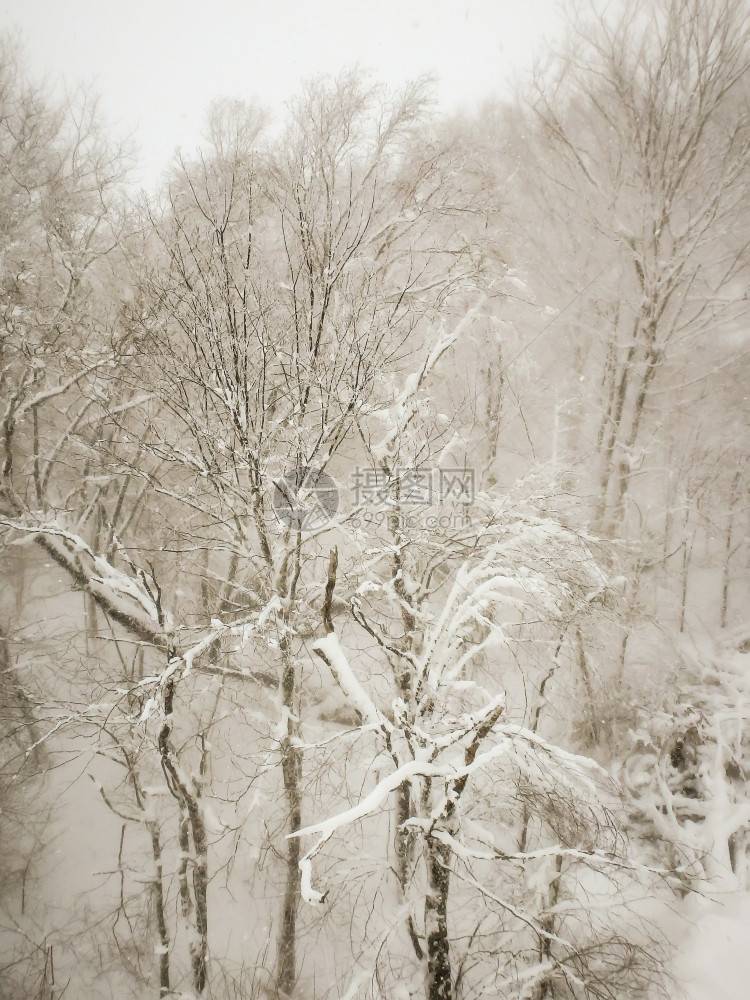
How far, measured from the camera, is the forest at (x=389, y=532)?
187 inches

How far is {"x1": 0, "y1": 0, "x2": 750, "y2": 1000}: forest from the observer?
476 centimetres

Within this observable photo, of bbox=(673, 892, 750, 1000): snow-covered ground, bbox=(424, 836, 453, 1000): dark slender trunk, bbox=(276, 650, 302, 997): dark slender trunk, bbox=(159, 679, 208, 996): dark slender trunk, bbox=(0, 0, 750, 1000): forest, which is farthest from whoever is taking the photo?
bbox=(159, 679, 208, 996): dark slender trunk

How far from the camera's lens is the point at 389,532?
623cm

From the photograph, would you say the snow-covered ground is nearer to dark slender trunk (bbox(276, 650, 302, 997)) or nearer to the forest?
the forest

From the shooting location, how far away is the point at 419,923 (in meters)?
4.93

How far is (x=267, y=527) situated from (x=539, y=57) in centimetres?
948

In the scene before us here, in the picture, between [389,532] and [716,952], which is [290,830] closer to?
[389,532]

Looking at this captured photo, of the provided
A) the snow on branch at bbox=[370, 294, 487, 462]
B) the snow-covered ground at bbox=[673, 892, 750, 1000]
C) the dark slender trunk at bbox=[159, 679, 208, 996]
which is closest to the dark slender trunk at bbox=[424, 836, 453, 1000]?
the snow-covered ground at bbox=[673, 892, 750, 1000]

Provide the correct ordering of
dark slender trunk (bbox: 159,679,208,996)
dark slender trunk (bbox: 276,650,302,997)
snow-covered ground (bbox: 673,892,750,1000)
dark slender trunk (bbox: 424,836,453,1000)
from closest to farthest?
dark slender trunk (bbox: 424,836,453,1000), snow-covered ground (bbox: 673,892,750,1000), dark slender trunk (bbox: 276,650,302,997), dark slender trunk (bbox: 159,679,208,996)

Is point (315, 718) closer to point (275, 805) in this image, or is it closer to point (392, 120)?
point (275, 805)

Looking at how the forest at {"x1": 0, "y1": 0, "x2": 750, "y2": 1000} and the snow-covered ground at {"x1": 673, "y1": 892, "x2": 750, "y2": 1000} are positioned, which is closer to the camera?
the forest at {"x1": 0, "y1": 0, "x2": 750, "y2": 1000}

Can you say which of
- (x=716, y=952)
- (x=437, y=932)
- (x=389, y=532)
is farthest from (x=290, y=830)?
(x=716, y=952)

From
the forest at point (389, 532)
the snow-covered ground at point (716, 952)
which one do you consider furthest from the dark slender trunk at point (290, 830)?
the snow-covered ground at point (716, 952)

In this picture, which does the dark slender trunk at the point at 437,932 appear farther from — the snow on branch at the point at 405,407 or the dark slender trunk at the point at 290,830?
the snow on branch at the point at 405,407
